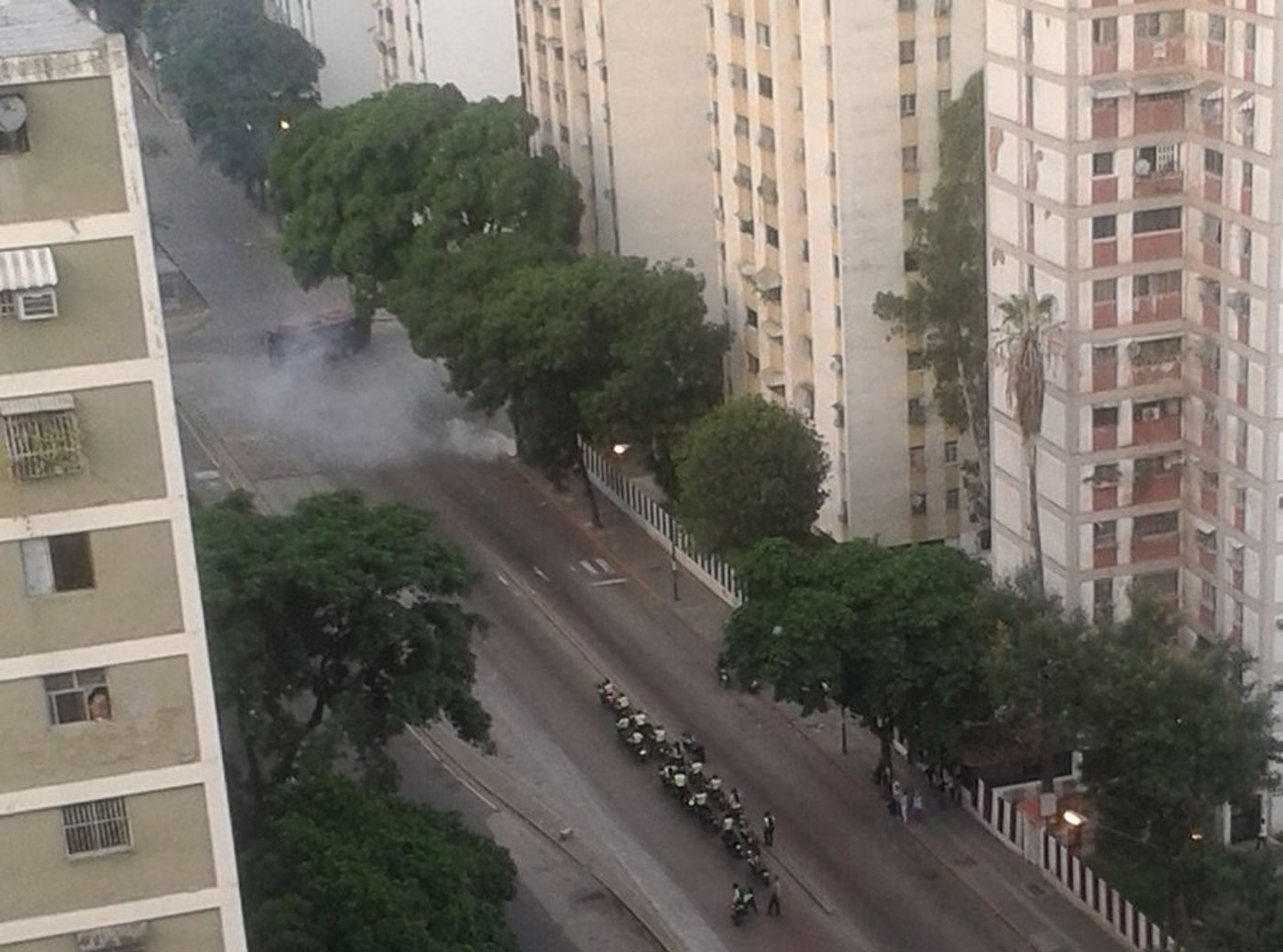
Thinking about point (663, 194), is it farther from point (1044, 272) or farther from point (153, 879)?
point (153, 879)

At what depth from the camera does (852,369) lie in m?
68.9

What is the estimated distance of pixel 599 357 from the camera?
244ft

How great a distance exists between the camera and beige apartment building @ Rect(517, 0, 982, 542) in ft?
218

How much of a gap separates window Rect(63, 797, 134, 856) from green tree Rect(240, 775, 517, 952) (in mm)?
14077

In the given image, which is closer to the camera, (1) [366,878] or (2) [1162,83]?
(1) [366,878]

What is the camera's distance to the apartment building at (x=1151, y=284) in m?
53.8

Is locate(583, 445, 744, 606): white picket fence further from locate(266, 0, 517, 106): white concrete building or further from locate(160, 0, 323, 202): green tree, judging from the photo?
locate(160, 0, 323, 202): green tree

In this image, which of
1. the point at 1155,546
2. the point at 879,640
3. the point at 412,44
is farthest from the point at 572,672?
the point at 412,44

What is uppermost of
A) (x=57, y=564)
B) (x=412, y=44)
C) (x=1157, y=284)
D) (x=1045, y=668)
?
(x=57, y=564)

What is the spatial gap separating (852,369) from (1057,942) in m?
19.9

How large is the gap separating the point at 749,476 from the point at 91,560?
40479 millimetres

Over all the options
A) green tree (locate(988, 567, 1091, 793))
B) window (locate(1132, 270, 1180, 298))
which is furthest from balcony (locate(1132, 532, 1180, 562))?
window (locate(1132, 270, 1180, 298))

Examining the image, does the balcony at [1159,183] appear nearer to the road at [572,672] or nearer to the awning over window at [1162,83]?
the awning over window at [1162,83]

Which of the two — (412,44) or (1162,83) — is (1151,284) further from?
(412,44)
